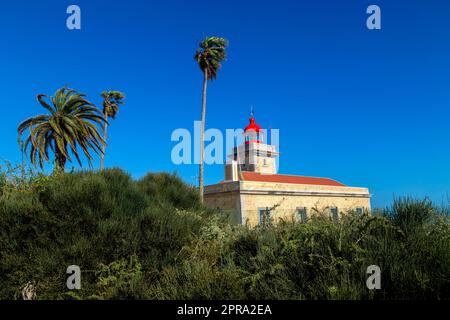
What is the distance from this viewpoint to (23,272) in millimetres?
7027

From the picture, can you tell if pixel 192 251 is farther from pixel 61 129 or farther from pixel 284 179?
pixel 284 179

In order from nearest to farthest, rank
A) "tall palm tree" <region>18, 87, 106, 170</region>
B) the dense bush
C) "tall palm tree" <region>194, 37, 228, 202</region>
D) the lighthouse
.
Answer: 1. the dense bush
2. "tall palm tree" <region>18, 87, 106, 170</region>
3. "tall palm tree" <region>194, 37, 228, 202</region>
4. the lighthouse

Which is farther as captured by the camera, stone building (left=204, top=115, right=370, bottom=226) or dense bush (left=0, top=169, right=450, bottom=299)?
stone building (left=204, top=115, right=370, bottom=226)

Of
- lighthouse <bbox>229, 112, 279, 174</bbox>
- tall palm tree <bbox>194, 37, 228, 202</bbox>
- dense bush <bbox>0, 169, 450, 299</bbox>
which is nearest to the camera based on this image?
dense bush <bbox>0, 169, 450, 299</bbox>

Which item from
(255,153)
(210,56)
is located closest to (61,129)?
(210,56)

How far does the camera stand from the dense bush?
15.8ft

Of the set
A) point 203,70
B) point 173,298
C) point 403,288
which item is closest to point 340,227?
point 403,288

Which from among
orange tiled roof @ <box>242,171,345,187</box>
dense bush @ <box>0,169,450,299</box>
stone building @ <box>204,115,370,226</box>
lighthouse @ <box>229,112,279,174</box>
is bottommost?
dense bush @ <box>0,169,450,299</box>

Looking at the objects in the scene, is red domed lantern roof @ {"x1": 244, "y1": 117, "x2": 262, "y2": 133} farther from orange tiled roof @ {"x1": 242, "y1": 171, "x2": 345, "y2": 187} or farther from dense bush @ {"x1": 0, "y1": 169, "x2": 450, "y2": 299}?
dense bush @ {"x1": 0, "y1": 169, "x2": 450, "y2": 299}

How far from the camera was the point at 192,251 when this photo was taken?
7547 mm

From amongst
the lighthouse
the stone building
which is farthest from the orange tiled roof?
the lighthouse

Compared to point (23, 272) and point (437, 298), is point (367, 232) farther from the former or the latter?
point (23, 272)

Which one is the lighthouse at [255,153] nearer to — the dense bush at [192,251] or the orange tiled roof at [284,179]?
the orange tiled roof at [284,179]
